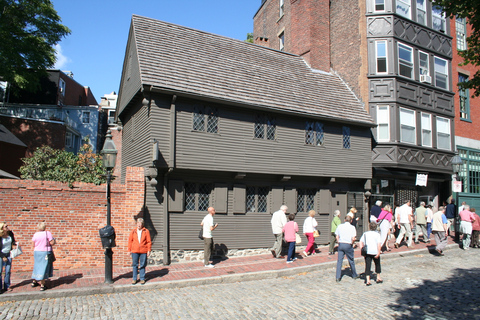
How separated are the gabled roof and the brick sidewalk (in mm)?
5663

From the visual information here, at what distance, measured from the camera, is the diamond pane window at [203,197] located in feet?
42.8

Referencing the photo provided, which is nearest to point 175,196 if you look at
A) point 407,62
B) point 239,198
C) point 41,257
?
point 239,198

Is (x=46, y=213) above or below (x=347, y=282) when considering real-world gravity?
above

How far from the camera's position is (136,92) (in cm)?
1309

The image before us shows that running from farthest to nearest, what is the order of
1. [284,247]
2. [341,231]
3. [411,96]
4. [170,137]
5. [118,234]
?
[411,96] → [284,247] → [170,137] → [118,234] → [341,231]

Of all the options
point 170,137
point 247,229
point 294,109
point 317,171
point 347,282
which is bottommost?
point 347,282

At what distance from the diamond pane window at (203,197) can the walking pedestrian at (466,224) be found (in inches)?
430

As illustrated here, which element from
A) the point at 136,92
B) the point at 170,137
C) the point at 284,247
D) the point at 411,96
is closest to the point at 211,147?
the point at 170,137

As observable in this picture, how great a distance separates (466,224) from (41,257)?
51.9 ft

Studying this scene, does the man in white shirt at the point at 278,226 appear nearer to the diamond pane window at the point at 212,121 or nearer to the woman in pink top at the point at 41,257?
the diamond pane window at the point at 212,121

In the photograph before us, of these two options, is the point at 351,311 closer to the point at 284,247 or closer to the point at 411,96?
the point at 284,247

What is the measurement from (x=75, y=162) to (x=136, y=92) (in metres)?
6.15

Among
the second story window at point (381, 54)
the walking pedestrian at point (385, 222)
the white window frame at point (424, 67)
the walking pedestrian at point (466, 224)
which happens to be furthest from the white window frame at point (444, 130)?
the walking pedestrian at point (385, 222)

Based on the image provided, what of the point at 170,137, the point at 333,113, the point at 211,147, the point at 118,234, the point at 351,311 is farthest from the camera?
the point at 333,113
